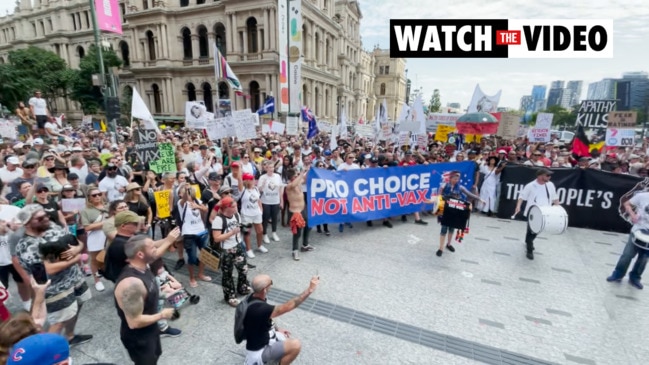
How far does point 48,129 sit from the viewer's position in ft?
40.8

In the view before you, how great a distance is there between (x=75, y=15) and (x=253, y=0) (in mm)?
34698

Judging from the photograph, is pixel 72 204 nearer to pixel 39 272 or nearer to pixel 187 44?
pixel 39 272

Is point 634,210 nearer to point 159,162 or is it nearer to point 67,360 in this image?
point 67,360

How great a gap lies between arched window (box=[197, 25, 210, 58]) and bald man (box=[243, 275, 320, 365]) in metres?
37.6

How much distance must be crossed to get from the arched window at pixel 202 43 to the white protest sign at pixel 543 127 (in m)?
33.0

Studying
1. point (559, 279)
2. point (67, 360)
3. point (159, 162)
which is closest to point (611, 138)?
point (559, 279)

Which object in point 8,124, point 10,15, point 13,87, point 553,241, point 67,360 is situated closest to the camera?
point 67,360

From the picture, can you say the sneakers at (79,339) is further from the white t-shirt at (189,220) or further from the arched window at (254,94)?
the arched window at (254,94)

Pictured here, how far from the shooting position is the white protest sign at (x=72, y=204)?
4.58 metres

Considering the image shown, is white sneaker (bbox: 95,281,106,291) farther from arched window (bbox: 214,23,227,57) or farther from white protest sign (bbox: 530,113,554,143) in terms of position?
arched window (bbox: 214,23,227,57)

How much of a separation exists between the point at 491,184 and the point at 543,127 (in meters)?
7.35

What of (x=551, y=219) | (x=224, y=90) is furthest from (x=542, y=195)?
(x=224, y=90)

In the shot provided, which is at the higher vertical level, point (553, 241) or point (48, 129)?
point (48, 129)

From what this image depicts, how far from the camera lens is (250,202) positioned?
19.9 ft
